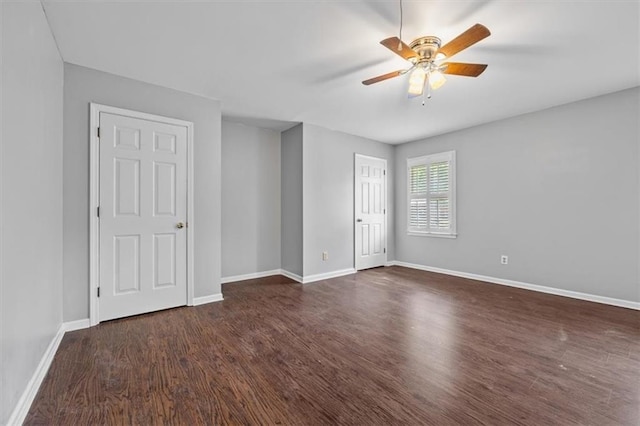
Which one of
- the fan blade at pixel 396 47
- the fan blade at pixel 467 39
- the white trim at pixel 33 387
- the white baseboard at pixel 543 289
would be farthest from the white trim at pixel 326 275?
the fan blade at pixel 467 39

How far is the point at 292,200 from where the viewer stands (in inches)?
180

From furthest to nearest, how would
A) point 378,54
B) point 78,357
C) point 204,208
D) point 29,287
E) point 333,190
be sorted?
point 333,190 → point 204,208 → point 378,54 → point 78,357 → point 29,287

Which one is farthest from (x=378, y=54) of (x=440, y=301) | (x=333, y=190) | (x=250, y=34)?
(x=440, y=301)

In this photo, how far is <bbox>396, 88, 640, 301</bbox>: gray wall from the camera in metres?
3.20

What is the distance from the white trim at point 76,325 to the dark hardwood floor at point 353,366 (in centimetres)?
8

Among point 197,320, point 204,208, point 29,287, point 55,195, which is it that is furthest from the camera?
point 204,208

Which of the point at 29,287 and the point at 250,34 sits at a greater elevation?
the point at 250,34

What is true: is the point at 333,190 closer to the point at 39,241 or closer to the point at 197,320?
the point at 197,320

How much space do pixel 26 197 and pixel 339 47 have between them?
2.38 m

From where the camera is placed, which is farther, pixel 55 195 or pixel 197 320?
pixel 197 320

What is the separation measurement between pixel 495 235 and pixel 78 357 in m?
5.05

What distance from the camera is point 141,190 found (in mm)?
2910

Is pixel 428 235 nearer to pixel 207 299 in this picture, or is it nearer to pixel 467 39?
pixel 467 39

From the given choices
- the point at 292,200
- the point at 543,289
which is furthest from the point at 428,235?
the point at 292,200
